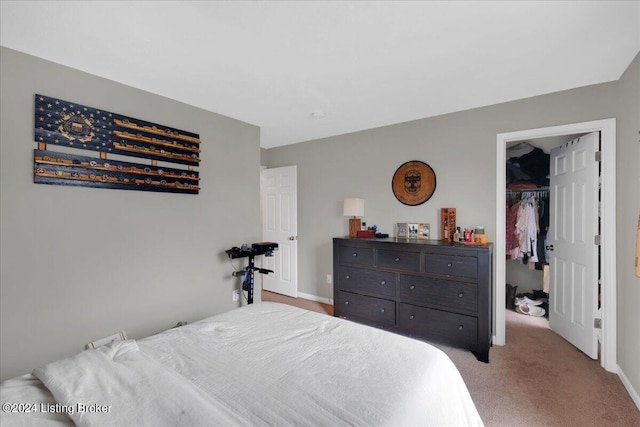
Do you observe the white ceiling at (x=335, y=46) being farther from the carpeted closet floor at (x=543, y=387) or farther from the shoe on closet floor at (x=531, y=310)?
the shoe on closet floor at (x=531, y=310)

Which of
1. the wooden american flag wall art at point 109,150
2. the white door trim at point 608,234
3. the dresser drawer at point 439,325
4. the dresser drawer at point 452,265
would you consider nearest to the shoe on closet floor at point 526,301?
the white door trim at point 608,234

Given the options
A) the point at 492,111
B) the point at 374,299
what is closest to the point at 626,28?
the point at 492,111

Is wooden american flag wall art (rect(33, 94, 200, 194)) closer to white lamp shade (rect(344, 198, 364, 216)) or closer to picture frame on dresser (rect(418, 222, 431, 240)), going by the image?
white lamp shade (rect(344, 198, 364, 216))

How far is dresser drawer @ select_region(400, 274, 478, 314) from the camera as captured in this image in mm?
2508

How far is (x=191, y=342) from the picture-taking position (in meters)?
1.49

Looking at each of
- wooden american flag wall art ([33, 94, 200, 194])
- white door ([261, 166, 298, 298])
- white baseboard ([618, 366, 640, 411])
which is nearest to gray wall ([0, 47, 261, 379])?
wooden american flag wall art ([33, 94, 200, 194])

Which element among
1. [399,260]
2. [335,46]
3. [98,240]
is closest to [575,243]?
[399,260]

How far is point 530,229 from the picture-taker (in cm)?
358

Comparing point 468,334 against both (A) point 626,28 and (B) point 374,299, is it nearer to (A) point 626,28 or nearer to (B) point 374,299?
(B) point 374,299

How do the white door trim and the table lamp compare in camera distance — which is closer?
the white door trim

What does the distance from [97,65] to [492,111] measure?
3.48 metres

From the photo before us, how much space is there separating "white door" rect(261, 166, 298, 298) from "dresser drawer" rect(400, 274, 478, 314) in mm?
1964

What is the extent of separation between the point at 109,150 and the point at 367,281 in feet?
8.82

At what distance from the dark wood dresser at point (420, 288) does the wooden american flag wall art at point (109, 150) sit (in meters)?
1.86
